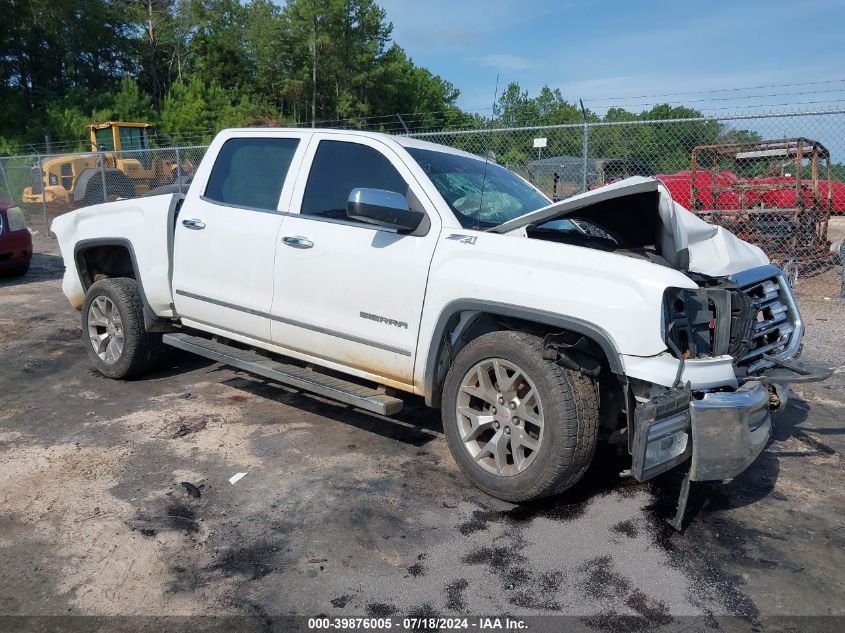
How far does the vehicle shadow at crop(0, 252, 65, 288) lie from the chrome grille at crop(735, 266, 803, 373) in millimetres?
10121

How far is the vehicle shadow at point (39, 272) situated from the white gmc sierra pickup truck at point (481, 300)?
21.0 ft

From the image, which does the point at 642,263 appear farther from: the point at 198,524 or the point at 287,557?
the point at 198,524

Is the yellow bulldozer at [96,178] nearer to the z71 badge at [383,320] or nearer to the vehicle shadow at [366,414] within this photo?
the vehicle shadow at [366,414]

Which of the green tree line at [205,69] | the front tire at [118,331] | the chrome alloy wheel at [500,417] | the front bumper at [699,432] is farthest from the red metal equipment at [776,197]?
the green tree line at [205,69]

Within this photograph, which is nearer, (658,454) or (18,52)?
(658,454)

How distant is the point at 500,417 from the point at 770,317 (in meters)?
1.70

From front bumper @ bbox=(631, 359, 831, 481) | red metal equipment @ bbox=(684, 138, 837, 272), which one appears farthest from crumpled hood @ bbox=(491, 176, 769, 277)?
red metal equipment @ bbox=(684, 138, 837, 272)

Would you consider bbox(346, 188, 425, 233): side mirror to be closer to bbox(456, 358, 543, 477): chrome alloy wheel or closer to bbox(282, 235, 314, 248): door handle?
bbox(282, 235, 314, 248): door handle

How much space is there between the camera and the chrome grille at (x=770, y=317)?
371 cm

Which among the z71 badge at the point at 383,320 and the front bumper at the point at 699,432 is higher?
the z71 badge at the point at 383,320

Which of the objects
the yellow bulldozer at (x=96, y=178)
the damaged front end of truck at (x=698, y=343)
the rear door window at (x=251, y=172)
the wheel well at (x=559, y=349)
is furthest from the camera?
the yellow bulldozer at (x=96, y=178)

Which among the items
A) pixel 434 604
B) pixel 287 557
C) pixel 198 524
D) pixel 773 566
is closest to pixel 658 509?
pixel 773 566

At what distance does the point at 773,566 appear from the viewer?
10.2 ft

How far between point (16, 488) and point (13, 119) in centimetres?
4117
